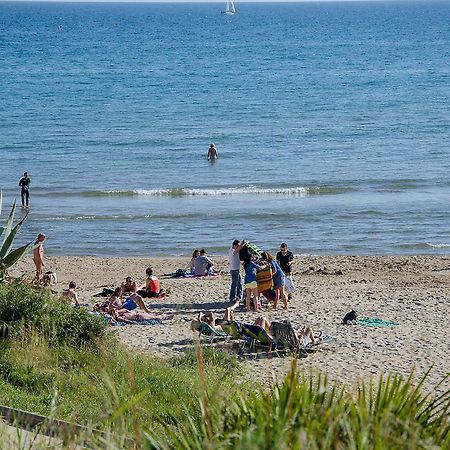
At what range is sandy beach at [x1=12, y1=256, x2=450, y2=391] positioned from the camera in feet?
46.8

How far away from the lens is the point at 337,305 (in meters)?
18.2

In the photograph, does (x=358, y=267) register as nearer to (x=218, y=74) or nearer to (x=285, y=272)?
(x=285, y=272)

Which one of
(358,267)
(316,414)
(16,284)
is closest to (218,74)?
(358,267)

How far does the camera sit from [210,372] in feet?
40.6

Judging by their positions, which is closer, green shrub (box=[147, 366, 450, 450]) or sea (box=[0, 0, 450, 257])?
green shrub (box=[147, 366, 450, 450])

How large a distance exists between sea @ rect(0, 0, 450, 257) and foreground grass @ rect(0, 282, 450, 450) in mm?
12920

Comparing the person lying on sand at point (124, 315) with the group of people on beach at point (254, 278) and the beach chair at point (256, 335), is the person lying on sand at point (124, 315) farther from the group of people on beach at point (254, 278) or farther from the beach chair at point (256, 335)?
the beach chair at point (256, 335)

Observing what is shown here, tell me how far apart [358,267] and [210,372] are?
11.1m

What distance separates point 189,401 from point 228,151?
1343 inches

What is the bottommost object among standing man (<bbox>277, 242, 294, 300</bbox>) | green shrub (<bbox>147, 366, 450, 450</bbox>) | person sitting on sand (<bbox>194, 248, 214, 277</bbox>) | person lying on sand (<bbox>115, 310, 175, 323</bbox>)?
person lying on sand (<bbox>115, 310, 175, 323</bbox>)

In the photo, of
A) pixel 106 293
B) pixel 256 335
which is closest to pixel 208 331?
pixel 256 335

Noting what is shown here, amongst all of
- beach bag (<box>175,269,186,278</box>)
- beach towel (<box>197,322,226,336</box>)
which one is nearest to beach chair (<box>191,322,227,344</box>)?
beach towel (<box>197,322,226,336</box>)

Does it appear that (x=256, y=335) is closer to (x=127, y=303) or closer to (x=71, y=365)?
(x=127, y=303)

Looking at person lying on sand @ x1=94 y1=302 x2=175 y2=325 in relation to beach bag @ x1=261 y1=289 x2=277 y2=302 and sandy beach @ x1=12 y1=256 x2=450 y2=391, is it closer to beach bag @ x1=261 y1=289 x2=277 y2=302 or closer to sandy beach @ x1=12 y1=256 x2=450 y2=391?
sandy beach @ x1=12 y1=256 x2=450 y2=391
